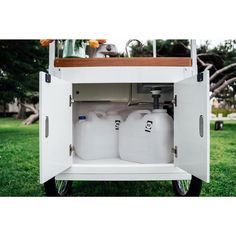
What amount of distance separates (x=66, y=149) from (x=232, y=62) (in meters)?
6.62

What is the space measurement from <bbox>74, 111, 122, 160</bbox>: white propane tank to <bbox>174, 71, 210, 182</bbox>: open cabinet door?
1.68 ft

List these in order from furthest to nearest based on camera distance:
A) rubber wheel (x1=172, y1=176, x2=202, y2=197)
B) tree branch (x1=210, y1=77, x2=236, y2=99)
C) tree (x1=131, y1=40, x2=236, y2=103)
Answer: tree (x1=131, y1=40, x2=236, y2=103) → tree branch (x1=210, y1=77, x2=236, y2=99) → rubber wheel (x1=172, y1=176, x2=202, y2=197)

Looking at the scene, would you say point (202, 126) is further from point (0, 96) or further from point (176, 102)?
point (0, 96)

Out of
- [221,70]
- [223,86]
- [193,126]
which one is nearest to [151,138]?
[193,126]

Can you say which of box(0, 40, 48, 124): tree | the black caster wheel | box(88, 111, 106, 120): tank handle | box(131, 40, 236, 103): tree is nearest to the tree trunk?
box(0, 40, 48, 124): tree

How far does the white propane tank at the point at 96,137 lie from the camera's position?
2.28 metres

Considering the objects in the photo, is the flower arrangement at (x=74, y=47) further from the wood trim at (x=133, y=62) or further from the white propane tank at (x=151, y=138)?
the white propane tank at (x=151, y=138)

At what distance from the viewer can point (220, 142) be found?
539 centimetres

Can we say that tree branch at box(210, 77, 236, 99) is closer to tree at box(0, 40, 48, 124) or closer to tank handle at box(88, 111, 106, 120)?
tree at box(0, 40, 48, 124)

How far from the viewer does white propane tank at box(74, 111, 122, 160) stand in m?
2.28

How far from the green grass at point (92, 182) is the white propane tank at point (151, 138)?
65cm

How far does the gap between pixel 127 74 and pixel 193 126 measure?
1.66 ft

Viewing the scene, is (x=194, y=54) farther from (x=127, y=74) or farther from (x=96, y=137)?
(x=96, y=137)

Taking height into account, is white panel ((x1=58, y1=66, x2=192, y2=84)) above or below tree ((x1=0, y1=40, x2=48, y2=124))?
below
